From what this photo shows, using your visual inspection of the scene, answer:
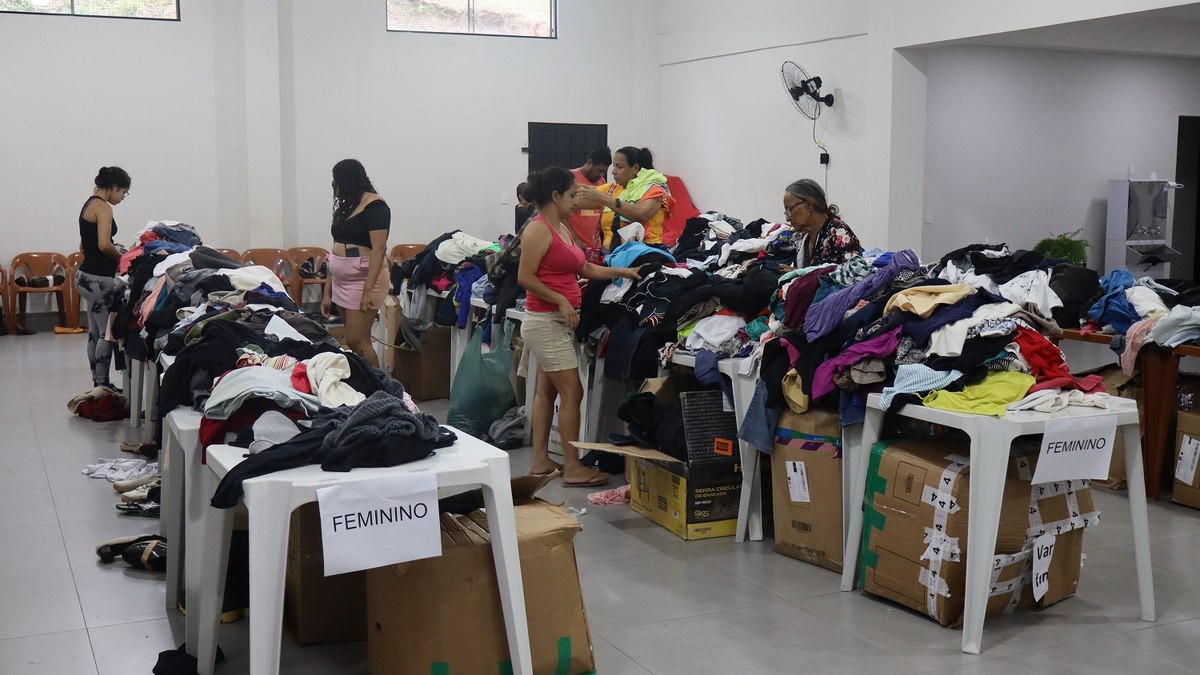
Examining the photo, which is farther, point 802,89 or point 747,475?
point 802,89

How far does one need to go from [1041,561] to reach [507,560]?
1.80 meters

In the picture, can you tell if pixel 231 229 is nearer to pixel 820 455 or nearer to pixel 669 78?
pixel 669 78

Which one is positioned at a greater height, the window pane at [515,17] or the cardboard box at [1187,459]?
the window pane at [515,17]

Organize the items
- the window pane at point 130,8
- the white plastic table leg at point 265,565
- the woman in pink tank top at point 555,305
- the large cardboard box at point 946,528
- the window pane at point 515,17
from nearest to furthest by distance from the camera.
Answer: the white plastic table leg at point 265,565, the large cardboard box at point 946,528, the woman in pink tank top at point 555,305, the window pane at point 130,8, the window pane at point 515,17

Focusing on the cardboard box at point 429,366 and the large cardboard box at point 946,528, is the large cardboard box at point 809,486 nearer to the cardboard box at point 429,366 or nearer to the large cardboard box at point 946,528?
the large cardboard box at point 946,528

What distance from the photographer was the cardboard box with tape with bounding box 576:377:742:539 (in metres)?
4.35

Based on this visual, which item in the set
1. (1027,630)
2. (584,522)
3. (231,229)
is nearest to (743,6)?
(231,229)

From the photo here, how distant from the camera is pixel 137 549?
3918 millimetres

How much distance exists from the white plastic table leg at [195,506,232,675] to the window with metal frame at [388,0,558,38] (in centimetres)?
1035

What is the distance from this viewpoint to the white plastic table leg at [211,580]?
2.86 metres

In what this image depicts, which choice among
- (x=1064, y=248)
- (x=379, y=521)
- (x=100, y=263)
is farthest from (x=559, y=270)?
(x=1064, y=248)

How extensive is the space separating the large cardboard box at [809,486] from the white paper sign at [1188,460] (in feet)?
6.26

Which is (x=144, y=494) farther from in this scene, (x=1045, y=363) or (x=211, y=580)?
(x=1045, y=363)

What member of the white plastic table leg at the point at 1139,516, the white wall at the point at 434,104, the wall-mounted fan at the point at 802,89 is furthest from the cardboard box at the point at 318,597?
the white wall at the point at 434,104
